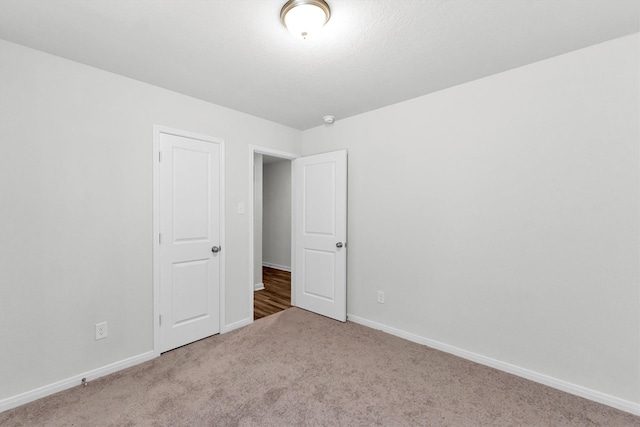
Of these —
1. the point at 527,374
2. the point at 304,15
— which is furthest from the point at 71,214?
the point at 527,374

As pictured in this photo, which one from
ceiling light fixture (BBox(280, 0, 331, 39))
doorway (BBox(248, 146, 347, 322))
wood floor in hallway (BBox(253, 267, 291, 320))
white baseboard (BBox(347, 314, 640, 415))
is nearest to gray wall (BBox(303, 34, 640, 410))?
white baseboard (BBox(347, 314, 640, 415))

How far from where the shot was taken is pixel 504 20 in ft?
5.41

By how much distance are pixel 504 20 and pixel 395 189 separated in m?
1.60

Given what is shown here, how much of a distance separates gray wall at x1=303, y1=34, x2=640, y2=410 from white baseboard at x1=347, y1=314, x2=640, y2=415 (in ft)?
0.09

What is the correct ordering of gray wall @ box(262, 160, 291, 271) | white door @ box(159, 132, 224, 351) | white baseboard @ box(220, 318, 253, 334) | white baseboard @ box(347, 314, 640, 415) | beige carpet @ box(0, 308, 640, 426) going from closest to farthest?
beige carpet @ box(0, 308, 640, 426), white baseboard @ box(347, 314, 640, 415), white door @ box(159, 132, 224, 351), white baseboard @ box(220, 318, 253, 334), gray wall @ box(262, 160, 291, 271)

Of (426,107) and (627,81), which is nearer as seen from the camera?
(627,81)

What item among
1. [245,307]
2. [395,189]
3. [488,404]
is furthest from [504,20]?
[245,307]

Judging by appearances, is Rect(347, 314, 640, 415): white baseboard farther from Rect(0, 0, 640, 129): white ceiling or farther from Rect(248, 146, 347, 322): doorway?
Rect(0, 0, 640, 129): white ceiling

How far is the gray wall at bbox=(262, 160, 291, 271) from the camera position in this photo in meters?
6.23

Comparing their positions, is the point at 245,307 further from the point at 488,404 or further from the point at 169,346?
the point at 488,404

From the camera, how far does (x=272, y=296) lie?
432 cm

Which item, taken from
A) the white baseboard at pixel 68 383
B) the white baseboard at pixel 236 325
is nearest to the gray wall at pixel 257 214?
the white baseboard at pixel 236 325

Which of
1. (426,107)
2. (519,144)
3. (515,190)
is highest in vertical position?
(426,107)

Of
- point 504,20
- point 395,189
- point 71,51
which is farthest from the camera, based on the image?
point 395,189
